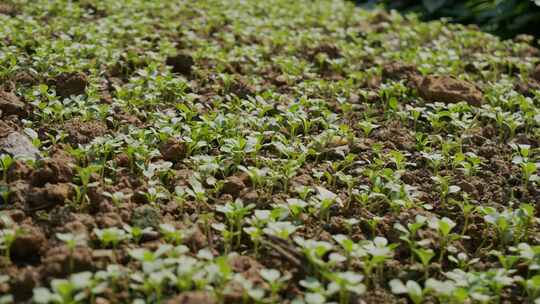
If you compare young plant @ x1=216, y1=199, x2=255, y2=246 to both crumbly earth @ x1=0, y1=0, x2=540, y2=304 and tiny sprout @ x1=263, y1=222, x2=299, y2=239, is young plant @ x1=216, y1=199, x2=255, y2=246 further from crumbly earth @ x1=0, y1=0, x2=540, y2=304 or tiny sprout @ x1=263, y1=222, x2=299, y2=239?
tiny sprout @ x1=263, y1=222, x2=299, y2=239

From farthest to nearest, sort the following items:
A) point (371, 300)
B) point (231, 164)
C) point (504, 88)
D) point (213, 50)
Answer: point (213, 50) → point (504, 88) → point (231, 164) → point (371, 300)

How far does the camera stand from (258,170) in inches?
116

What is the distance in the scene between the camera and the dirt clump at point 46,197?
9.09 ft

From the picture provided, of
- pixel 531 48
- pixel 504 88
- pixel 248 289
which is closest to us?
pixel 248 289

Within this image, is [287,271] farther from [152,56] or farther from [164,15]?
[164,15]

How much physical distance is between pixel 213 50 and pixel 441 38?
2.28 metres

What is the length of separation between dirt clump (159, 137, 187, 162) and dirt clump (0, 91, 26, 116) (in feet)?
3.07

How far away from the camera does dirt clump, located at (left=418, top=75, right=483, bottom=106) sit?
4.29 metres

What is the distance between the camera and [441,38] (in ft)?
20.1

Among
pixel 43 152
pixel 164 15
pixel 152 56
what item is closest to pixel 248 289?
pixel 43 152

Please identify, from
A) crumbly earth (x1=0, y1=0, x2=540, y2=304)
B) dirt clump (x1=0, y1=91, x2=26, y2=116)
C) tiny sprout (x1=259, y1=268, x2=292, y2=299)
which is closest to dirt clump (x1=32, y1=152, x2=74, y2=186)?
crumbly earth (x1=0, y1=0, x2=540, y2=304)

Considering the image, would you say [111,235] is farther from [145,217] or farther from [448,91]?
[448,91]

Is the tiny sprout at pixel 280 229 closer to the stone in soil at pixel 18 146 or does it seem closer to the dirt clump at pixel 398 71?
the stone in soil at pixel 18 146

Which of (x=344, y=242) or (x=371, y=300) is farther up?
(x=344, y=242)
